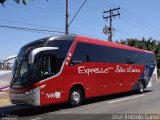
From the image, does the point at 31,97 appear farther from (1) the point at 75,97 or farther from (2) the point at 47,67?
(1) the point at 75,97

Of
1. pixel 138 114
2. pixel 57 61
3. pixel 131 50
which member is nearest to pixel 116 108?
pixel 138 114

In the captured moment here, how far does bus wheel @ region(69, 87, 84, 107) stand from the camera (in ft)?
54.6

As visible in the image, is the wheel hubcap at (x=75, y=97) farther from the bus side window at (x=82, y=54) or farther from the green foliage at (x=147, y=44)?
the green foliage at (x=147, y=44)

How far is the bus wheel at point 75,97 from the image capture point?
1664cm

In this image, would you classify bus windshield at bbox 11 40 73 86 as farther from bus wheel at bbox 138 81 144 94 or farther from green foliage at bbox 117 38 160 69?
green foliage at bbox 117 38 160 69

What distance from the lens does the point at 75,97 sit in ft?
55.4

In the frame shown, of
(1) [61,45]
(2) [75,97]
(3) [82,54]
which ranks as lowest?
(2) [75,97]

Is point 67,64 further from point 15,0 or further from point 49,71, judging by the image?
point 15,0

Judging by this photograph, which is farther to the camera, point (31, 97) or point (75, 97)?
point (75, 97)

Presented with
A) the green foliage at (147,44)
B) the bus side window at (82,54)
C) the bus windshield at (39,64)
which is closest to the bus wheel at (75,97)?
the bus side window at (82,54)

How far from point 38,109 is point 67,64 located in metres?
2.51

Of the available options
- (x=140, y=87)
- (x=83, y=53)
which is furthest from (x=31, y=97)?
(x=140, y=87)

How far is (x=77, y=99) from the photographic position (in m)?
17.0

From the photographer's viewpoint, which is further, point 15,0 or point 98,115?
point 98,115
